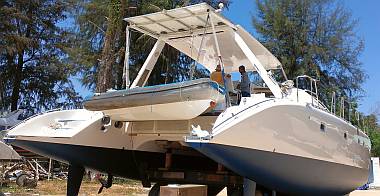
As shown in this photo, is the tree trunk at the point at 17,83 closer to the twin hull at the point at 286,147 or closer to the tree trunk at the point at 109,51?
the tree trunk at the point at 109,51

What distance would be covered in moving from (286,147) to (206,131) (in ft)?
3.78

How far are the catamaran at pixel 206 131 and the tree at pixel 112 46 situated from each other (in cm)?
922

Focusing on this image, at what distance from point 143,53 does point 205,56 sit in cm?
1296

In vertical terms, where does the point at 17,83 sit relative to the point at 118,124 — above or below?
above

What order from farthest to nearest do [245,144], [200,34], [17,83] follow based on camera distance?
[17,83]
[200,34]
[245,144]

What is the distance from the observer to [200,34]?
25.7ft

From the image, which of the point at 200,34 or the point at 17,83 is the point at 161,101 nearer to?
the point at 200,34

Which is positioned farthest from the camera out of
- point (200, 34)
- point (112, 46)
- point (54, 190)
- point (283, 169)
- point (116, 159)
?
point (112, 46)

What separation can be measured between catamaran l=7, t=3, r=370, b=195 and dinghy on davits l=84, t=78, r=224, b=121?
0.01 meters

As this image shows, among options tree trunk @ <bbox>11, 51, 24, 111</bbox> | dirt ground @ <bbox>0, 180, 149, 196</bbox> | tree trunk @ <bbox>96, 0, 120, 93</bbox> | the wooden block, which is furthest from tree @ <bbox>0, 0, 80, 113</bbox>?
the wooden block

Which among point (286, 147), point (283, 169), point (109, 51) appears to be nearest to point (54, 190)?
point (109, 51)

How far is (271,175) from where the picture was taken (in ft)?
20.2

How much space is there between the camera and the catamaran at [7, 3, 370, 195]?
575 centimetres

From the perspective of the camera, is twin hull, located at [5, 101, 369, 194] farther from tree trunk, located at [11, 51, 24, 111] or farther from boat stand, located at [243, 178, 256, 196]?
tree trunk, located at [11, 51, 24, 111]
